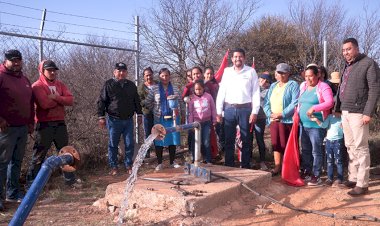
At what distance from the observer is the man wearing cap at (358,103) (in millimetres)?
4793

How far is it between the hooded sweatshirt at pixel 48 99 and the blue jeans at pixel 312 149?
347 cm

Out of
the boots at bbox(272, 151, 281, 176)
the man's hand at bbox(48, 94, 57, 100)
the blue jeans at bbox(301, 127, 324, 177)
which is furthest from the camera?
the boots at bbox(272, 151, 281, 176)

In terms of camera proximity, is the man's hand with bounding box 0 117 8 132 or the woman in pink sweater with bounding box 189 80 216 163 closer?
the man's hand with bounding box 0 117 8 132

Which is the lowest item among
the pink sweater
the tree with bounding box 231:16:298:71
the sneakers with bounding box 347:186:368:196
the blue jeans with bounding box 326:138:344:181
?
the sneakers with bounding box 347:186:368:196

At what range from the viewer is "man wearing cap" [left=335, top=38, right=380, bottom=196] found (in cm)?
479

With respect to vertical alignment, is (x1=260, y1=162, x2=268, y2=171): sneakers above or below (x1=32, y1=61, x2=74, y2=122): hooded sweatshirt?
below

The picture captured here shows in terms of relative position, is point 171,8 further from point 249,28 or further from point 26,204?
point 26,204

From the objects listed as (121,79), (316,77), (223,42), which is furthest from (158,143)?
(223,42)

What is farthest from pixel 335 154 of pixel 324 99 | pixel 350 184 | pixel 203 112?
pixel 203 112

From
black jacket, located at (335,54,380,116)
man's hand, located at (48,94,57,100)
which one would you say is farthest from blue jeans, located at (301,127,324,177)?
man's hand, located at (48,94,57,100)

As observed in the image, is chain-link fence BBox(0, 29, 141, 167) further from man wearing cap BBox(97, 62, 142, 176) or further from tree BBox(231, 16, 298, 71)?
tree BBox(231, 16, 298, 71)

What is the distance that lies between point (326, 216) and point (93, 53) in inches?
204

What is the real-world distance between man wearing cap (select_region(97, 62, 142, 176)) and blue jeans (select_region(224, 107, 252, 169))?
5.09 ft

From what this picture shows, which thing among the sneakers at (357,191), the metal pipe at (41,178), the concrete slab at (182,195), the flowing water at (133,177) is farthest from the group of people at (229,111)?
the metal pipe at (41,178)
